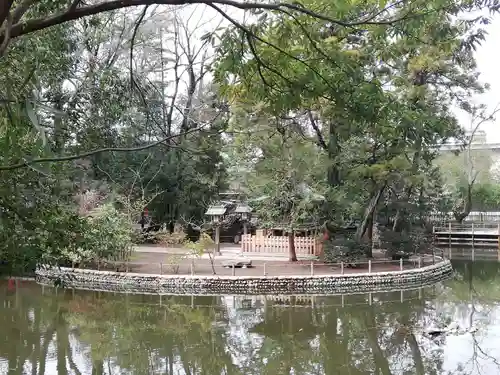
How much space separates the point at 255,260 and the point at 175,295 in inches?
164

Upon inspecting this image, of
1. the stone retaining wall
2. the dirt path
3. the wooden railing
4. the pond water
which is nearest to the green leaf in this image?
the pond water

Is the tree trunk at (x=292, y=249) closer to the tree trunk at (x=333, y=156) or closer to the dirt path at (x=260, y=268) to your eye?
the dirt path at (x=260, y=268)

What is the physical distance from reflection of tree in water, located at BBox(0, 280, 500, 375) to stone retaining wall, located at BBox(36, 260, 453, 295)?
0.63 metres

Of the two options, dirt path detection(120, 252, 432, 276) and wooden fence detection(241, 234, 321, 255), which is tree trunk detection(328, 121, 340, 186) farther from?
dirt path detection(120, 252, 432, 276)

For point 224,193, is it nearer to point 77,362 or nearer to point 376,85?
point 77,362

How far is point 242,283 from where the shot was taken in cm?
1409

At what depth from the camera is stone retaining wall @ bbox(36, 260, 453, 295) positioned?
14020 millimetres

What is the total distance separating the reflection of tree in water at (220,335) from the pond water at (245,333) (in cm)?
2

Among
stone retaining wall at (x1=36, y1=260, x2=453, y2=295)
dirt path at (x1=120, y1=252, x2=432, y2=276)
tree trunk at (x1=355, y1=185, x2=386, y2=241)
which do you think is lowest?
stone retaining wall at (x1=36, y1=260, x2=453, y2=295)

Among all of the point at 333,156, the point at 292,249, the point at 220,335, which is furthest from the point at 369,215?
the point at 220,335

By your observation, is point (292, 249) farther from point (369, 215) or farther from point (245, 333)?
point (245, 333)

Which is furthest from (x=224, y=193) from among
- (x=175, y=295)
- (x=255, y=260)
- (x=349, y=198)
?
(x=175, y=295)

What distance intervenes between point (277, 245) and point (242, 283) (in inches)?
184

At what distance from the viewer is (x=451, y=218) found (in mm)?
29031
